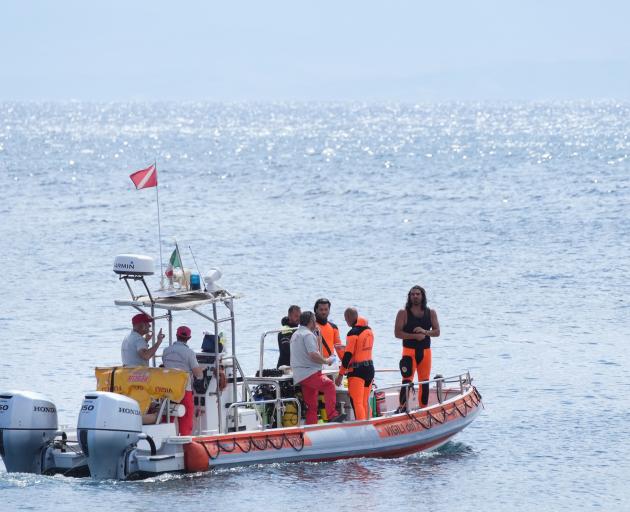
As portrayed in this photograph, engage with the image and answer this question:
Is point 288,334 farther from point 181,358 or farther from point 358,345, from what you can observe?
point 181,358

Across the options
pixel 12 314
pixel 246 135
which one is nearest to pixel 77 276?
pixel 12 314

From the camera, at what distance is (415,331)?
18719mm

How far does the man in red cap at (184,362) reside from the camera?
56.3ft

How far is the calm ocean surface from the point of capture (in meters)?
17.8

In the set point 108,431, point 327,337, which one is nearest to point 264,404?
point 327,337

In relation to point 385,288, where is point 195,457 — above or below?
below

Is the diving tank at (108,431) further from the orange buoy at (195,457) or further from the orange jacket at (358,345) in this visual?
the orange jacket at (358,345)

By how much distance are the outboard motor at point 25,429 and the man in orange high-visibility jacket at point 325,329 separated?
131 inches

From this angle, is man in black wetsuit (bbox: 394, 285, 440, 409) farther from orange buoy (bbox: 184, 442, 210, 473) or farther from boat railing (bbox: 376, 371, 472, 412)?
orange buoy (bbox: 184, 442, 210, 473)

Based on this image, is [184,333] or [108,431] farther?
[184,333]

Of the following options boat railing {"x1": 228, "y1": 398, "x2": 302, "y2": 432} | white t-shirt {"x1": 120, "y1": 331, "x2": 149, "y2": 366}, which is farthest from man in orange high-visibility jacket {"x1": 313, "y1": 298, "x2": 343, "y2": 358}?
white t-shirt {"x1": 120, "y1": 331, "x2": 149, "y2": 366}

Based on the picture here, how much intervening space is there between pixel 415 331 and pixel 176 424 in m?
3.29

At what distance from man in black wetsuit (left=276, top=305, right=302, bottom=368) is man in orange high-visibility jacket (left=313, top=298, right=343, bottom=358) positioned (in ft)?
1.07

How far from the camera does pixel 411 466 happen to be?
18.9 metres
